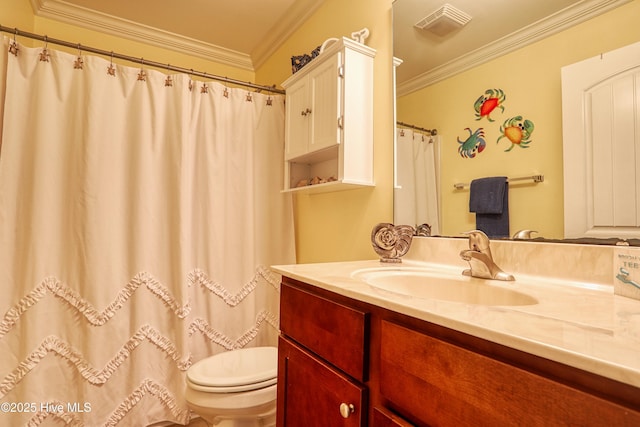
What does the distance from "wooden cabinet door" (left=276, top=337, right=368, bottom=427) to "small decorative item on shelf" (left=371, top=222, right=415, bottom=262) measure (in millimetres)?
515

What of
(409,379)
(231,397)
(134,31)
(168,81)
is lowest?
(231,397)

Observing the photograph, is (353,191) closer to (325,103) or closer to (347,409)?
(325,103)

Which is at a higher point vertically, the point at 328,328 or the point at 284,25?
the point at 284,25

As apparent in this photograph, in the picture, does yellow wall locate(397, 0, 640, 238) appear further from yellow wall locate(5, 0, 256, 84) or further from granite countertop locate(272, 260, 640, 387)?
yellow wall locate(5, 0, 256, 84)

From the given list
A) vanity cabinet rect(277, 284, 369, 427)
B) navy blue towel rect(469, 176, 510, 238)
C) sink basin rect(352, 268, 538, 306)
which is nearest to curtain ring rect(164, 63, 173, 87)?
vanity cabinet rect(277, 284, 369, 427)

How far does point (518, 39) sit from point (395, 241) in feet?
2.53

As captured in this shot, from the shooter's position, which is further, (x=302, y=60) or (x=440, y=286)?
(x=302, y=60)

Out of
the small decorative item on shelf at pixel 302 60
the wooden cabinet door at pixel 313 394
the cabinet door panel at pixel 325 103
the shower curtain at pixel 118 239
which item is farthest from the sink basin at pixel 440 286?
the small decorative item on shelf at pixel 302 60

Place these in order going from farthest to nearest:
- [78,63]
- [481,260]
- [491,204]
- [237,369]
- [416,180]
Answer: [78,63] → [237,369] → [416,180] → [491,204] → [481,260]

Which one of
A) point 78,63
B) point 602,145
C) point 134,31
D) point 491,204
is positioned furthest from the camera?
point 134,31

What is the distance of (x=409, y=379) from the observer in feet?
1.93

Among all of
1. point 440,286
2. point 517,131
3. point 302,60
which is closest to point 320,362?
point 440,286

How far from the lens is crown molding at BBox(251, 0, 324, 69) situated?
1949mm

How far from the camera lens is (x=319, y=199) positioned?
189 cm
